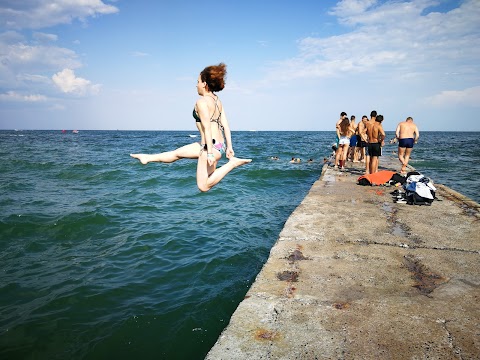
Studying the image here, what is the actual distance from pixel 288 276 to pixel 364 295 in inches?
32.2

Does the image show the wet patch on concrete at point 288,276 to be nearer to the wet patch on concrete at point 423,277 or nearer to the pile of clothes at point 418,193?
the wet patch on concrete at point 423,277

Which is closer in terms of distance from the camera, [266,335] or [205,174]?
[266,335]

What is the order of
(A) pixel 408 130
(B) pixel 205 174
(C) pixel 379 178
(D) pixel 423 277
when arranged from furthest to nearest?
(A) pixel 408 130 < (C) pixel 379 178 < (B) pixel 205 174 < (D) pixel 423 277

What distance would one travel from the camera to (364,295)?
116 inches

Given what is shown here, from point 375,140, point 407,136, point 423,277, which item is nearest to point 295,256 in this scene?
point 423,277

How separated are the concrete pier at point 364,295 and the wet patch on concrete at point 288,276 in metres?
0.01

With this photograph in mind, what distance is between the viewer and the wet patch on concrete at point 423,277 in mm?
3061

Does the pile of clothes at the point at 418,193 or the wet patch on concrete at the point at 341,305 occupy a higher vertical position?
the pile of clothes at the point at 418,193

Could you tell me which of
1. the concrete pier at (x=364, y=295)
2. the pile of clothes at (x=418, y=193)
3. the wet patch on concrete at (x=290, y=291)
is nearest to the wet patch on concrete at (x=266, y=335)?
the concrete pier at (x=364, y=295)

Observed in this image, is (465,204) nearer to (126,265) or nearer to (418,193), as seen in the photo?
(418,193)

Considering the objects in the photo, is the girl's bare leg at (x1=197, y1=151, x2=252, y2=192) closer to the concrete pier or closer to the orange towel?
the concrete pier

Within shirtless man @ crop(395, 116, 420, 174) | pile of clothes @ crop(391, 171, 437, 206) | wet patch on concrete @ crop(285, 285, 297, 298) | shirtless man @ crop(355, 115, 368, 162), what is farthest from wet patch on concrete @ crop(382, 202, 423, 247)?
shirtless man @ crop(355, 115, 368, 162)

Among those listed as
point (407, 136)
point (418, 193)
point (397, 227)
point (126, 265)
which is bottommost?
point (126, 265)

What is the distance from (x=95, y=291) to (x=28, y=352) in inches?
52.1
